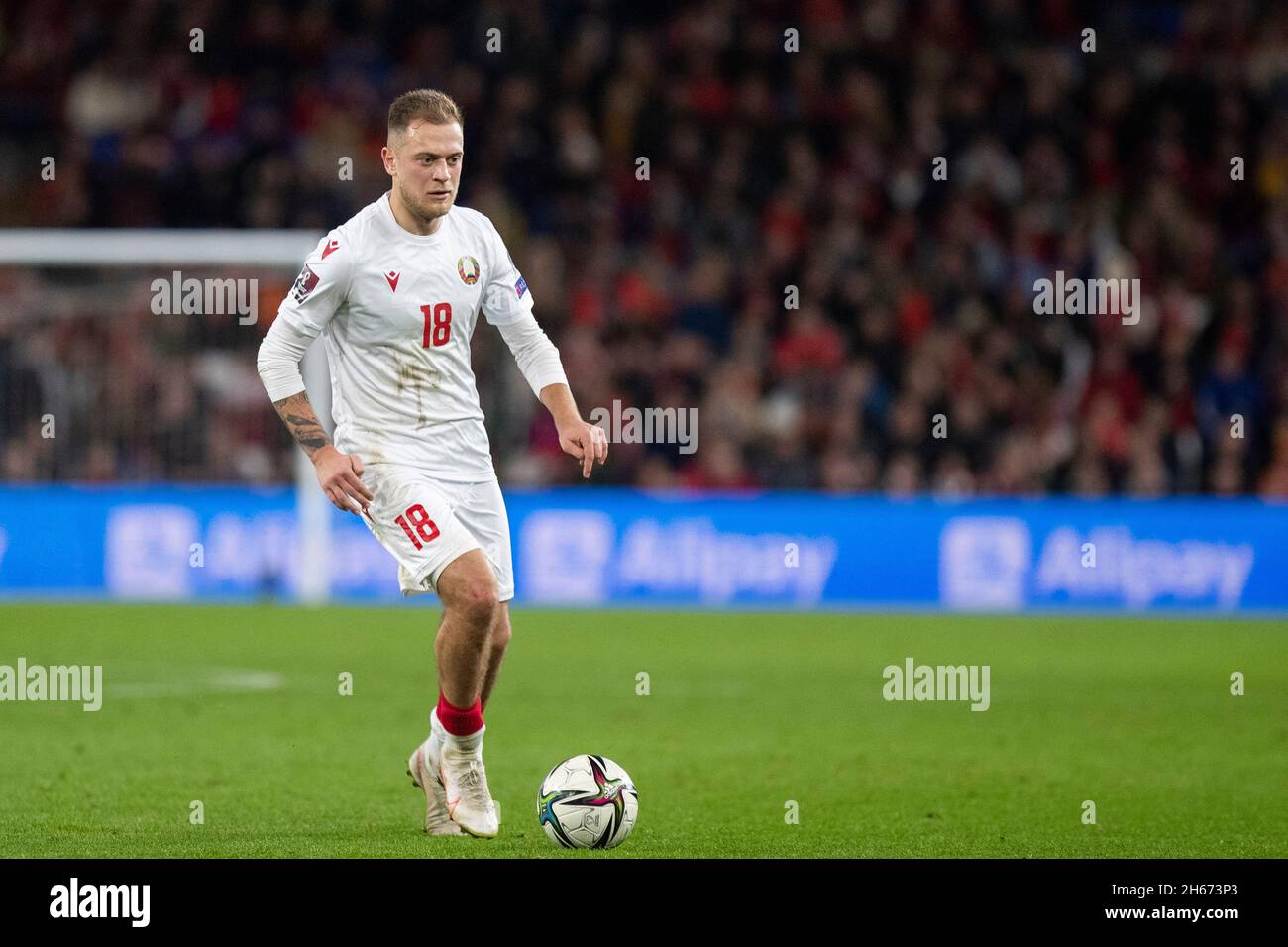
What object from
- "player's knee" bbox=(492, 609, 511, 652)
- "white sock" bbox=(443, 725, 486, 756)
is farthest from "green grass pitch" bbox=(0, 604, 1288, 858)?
"player's knee" bbox=(492, 609, 511, 652)

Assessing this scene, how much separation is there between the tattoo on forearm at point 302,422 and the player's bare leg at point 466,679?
2.07 feet

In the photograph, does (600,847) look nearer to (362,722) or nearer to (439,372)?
(439,372)

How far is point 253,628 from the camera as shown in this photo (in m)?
15.9

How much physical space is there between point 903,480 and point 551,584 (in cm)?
337

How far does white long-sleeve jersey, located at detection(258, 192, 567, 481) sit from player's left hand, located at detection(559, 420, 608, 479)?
12.9 inches

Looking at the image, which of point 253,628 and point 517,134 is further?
point 517,134

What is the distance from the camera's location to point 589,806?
7000mm

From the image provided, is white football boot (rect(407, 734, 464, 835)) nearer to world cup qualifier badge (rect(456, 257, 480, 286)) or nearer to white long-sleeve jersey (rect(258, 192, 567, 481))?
white long-sleeve jersey (rect(258, 192, 567, 481))

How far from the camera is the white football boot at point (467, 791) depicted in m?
7.34

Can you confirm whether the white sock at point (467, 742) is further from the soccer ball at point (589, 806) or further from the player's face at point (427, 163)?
the player's face at point (427, 163)

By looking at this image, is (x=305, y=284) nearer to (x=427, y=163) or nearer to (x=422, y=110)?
(x=427, y=163)

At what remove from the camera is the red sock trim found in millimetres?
7383
